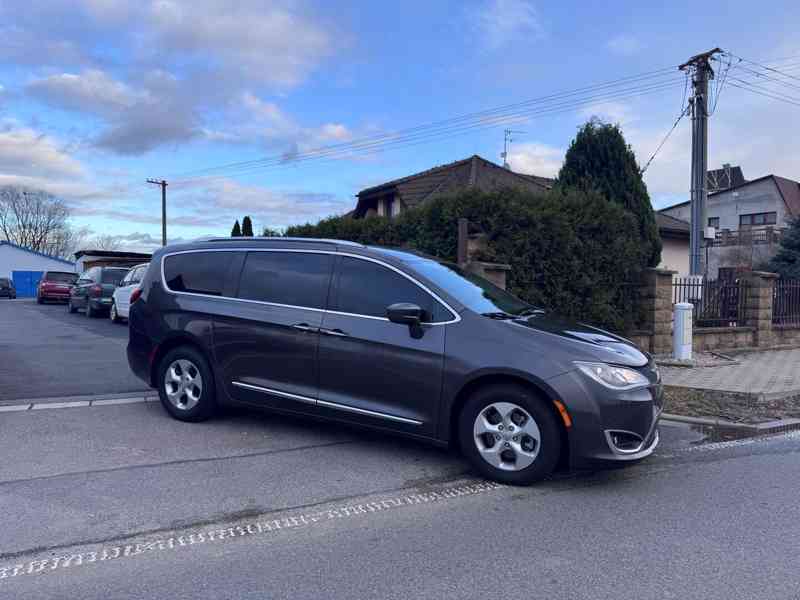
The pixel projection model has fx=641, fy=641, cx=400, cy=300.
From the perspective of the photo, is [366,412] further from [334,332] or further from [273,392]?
[273,392]

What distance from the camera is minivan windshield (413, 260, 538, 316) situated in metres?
5.34

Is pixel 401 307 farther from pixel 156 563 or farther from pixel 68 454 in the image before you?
pixel 68 454

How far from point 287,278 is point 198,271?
1.19 meters

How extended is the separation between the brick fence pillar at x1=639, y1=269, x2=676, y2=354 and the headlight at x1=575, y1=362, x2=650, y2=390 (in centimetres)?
777

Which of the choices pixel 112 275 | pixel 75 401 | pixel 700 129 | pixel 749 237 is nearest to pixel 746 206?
pixel 749 237

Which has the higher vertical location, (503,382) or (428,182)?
(428,182)

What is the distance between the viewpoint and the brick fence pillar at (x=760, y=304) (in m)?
13.7

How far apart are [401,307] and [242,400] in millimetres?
2003

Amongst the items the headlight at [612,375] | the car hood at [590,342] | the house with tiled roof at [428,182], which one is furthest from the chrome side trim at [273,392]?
the house with tiled roof at [428,182]

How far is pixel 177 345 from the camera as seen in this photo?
21.4ft

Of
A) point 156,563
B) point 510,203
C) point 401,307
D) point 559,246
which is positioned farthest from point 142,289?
point 559,246

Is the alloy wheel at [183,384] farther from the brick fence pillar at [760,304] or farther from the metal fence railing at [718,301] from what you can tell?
the brick fence pillar at [760,304]

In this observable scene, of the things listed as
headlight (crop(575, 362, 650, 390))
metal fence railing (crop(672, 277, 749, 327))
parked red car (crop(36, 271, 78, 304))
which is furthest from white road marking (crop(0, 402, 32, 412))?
parked red car (crop(36, 271, 78, 304))

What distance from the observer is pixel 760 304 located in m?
13.7
